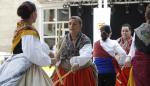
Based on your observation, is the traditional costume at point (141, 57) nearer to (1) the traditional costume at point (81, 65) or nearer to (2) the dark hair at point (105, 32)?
(1) the traditional costume at point (81, 65)

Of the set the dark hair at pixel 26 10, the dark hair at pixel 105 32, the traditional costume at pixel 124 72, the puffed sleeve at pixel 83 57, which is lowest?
the traditional costume at pixel 124 72

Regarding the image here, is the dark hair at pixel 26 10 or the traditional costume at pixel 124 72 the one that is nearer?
the dark hair at pixel 26 10

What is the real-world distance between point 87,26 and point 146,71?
1322cm

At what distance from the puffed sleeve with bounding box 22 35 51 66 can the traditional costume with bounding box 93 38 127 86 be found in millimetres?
2972

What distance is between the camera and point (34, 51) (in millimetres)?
4844

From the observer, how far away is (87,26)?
62.1 feet

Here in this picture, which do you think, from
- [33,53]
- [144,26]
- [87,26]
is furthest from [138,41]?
[87,26]

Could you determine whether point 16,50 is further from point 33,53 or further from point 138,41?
point 138,41

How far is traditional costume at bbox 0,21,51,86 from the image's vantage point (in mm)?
4871

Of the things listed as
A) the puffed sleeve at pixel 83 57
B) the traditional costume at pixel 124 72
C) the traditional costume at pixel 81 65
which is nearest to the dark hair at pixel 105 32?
the traditional costume at pixel 124 72

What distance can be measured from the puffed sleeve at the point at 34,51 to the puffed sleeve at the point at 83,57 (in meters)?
1.32

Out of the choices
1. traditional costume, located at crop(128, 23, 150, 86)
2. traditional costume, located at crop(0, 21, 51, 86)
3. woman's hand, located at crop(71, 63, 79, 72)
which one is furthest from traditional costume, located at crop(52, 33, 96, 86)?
traditional costume, located at crop(0, 21, 51, 86)

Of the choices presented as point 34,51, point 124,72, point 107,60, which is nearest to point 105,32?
point 107,60

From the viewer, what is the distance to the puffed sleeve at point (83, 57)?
626 centimetres
